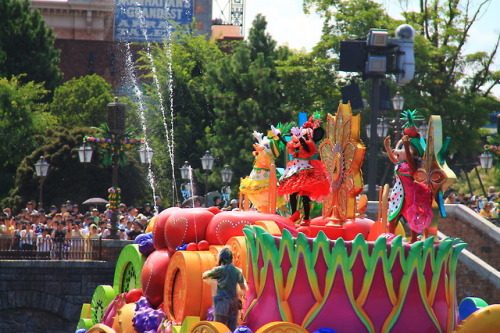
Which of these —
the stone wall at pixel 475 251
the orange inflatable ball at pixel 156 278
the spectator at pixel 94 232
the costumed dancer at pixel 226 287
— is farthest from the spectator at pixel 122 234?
the costumed dancer at pixel 226 287

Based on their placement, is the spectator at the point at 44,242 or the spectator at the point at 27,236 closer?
the spectator at the point at 44,242

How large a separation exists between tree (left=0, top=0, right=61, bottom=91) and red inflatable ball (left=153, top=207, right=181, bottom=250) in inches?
1762

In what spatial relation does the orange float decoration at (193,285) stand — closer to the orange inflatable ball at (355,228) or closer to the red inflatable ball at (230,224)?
the red inflatable ball at (230,224)

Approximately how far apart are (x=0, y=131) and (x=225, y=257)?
38.2 m

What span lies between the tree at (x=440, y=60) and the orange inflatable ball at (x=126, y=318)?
88.0 ft

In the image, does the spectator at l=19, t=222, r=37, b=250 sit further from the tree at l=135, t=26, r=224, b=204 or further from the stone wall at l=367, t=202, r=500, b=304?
the tree at l=135, t=26, r=224, b=204

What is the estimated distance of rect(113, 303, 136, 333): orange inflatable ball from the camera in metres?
16.7

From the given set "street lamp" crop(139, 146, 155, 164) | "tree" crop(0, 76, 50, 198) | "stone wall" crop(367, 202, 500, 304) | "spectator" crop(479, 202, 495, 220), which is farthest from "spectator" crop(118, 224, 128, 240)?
"tree" crop(0, 76, 50, 198)

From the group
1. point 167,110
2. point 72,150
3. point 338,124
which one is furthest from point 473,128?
point 338,124

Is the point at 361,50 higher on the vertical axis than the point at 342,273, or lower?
higher

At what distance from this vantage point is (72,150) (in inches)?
2056

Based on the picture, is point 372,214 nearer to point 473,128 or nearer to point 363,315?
point 363,315

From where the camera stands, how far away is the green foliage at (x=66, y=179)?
169ft

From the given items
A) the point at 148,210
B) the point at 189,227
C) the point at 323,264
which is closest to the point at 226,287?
the point at 323,264
